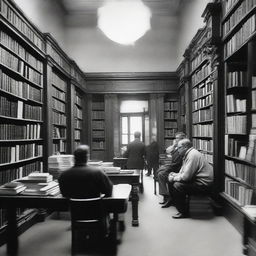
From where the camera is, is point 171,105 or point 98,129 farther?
point 98,129

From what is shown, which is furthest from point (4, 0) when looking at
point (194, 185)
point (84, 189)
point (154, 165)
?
point (154, 165)

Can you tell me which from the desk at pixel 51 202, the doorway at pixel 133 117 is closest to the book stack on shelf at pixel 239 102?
the desk at pixel 51 202

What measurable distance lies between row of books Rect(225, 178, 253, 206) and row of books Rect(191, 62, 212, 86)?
204 cm

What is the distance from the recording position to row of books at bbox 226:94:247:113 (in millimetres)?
4406

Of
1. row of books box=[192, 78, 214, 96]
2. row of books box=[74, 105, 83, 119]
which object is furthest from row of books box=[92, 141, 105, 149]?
row of books box=[192, 78, 214, 96]

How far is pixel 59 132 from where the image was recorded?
7.39 metres

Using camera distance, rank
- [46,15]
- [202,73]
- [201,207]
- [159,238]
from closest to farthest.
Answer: [159,238], [201,207], [202,73], [46,15]

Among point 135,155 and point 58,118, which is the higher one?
point 58,118

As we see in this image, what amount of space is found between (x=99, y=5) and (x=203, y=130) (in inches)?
240

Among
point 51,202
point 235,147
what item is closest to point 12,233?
point 51,202

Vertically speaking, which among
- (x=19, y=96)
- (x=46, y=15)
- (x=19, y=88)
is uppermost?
(x=46, y=15)

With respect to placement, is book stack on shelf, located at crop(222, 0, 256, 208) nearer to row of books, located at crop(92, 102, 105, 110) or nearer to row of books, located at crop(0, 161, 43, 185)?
row of books, located at crop(0, 161, 43, 185)

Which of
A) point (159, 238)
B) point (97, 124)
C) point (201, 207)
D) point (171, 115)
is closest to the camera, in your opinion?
point (159, 238)

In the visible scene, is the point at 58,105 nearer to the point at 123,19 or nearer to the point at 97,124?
the point at 97,124
